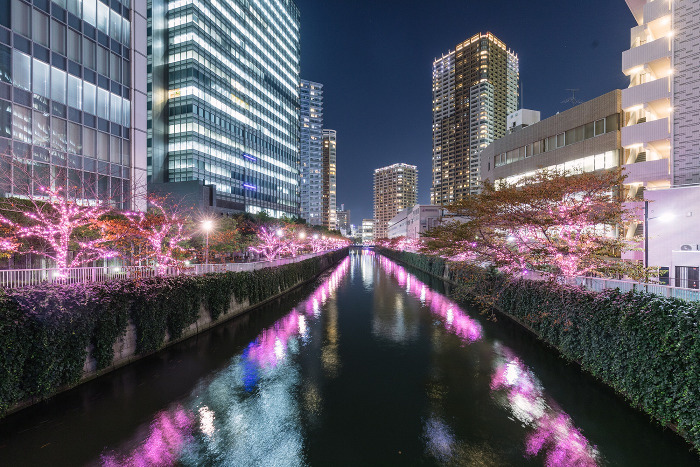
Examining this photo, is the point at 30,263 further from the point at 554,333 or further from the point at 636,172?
the point at 636,172

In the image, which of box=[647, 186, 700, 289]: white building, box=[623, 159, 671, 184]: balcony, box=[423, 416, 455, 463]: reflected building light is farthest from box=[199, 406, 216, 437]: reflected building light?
box=[623, 159, 671, 184]: balcony

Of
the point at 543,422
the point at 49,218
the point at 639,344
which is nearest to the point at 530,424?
the point at 543,422

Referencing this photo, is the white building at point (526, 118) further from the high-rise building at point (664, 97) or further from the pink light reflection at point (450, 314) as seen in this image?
the pink light reflection at point (450, 314)

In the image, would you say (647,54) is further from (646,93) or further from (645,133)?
(645,133)

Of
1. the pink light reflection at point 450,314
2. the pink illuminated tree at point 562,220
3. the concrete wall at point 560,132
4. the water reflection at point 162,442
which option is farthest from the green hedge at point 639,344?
the concrete wall at point 560,132

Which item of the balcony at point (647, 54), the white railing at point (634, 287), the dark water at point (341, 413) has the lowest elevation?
the dark water at point (341, 413)

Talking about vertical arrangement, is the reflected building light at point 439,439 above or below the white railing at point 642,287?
below

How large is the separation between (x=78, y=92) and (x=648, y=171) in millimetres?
49865

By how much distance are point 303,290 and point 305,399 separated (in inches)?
881

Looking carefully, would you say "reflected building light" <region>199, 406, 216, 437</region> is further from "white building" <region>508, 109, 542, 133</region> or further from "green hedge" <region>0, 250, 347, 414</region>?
"white building" <region>508, 109, 542, 133</region>

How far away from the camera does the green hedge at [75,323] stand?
741 cm

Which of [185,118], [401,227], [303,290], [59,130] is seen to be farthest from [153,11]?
[401,227]

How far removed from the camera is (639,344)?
8.00m

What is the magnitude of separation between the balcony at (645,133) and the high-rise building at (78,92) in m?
41.6
